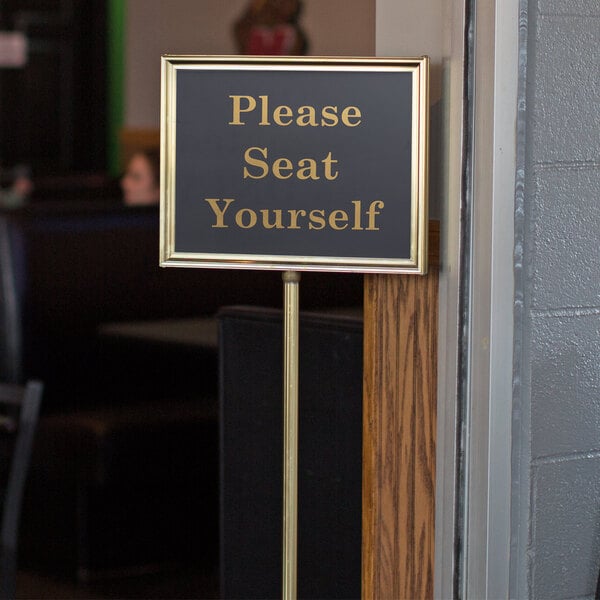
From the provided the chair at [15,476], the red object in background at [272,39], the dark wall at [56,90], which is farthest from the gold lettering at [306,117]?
the dark wall at [56,90]

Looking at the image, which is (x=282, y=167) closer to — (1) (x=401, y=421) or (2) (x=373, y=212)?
(2) (x=373, y=212)

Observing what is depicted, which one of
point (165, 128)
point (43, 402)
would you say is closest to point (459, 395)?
point (165, 128)

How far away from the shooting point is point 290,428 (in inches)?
82.0

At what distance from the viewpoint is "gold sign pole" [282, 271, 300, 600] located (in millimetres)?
2080

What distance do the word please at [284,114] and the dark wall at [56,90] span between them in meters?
6.85

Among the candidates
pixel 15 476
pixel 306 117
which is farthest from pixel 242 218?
pixel 15 476

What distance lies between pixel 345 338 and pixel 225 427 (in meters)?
0.42

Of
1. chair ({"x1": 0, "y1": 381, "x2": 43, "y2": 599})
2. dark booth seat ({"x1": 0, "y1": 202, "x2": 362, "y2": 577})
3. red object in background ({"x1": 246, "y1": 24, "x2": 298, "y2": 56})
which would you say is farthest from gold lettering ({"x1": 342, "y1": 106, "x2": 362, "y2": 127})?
red object in background ({"x1": 246, "y1": 24, "x2": 298, "y2": 56})

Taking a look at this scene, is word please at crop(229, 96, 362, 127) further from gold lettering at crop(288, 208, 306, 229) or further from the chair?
the chair

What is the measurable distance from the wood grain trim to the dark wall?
6810mm

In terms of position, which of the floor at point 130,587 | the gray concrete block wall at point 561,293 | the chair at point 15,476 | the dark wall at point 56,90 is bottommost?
the floor at point 130,587

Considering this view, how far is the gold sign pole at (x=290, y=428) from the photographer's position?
81.9 inches

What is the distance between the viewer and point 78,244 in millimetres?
4301

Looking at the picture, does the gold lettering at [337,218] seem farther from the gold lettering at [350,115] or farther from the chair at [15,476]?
the chair at [15,476]
